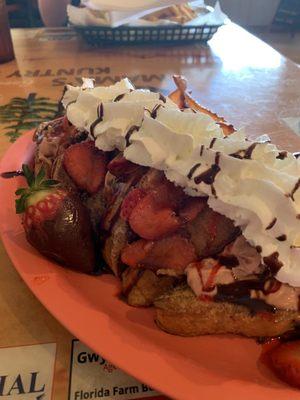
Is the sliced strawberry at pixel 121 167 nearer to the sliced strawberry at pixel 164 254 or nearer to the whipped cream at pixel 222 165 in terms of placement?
the whipped cream at pixel 222 165

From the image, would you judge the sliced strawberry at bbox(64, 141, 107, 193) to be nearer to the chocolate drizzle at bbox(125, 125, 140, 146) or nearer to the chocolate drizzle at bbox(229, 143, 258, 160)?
the chocolate drizzle at bbox(125, 125, 140, 146)

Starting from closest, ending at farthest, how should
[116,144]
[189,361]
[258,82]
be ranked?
[189,361] < [116,144] < [258,82]

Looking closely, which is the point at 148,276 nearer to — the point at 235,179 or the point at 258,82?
the point at 235,179

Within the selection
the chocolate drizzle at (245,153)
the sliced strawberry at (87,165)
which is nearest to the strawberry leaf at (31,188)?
the sliced strawberry at (87,165)

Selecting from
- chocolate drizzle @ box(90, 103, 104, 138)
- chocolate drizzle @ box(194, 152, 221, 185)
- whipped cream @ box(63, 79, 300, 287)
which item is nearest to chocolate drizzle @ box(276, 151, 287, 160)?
whipped cream @ box(63, 79, 300, 287)

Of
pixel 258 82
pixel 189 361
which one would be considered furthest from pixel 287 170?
pixel 258 82

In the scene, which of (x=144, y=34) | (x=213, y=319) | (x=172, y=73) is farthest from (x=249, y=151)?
(x=144, y=34)
